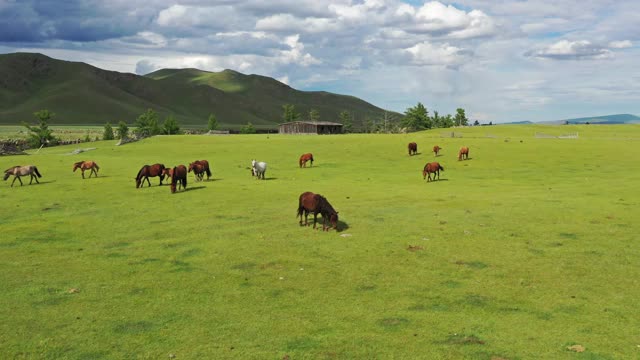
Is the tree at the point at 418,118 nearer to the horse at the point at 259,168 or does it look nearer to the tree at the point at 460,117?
the tree at the point at 460,117

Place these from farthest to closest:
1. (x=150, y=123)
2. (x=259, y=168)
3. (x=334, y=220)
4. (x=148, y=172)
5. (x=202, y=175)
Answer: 1. (x=150, y=123)
2. (x=259, y=168)
3. (x=202, y=175)
4. (x=148, y=172)
5. (x=334, y=220)

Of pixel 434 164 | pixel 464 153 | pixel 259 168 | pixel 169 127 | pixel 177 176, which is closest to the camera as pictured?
pixel 177 176

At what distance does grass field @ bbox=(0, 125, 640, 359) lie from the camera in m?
11.2

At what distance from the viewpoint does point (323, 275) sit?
15.8 meters

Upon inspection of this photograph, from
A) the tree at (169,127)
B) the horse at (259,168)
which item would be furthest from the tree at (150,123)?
the horse at (259,168)

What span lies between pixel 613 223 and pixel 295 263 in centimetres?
1466

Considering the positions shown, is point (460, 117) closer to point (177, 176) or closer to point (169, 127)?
point (169, 127)

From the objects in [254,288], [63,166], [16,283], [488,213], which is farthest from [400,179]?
[63,166]

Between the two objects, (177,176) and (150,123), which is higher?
(150,123)

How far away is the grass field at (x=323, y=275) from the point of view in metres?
11.2

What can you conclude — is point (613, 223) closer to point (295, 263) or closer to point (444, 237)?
point (444, 237)

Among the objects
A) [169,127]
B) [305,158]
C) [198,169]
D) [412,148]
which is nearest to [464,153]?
[412,148]

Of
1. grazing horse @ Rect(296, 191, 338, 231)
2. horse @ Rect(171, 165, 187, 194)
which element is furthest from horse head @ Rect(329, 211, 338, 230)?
horse @ Rect(171, 165, 187, 194)

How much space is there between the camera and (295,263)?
17000 mm
